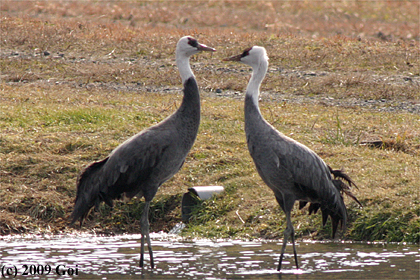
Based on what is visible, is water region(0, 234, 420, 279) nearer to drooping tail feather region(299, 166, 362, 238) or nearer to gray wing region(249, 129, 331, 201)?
drooping tail feather region(299, 166, 362, 238)

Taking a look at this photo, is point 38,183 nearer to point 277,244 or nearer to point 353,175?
point 277,244

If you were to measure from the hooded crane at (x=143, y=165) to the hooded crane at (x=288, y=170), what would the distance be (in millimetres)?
679

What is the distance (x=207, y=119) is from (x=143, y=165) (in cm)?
454

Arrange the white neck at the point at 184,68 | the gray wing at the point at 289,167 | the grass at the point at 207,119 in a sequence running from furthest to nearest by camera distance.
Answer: the grass at the point at 207,119 → the white neck at the point at 184,68 → the gray wing at the point at 289,167

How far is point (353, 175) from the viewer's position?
872 centimetres

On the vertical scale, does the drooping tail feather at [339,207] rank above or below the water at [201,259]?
above

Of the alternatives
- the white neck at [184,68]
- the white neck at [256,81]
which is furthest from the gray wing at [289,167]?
the white neck at [184,68]

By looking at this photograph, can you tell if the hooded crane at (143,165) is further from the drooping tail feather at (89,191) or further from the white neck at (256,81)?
the white neck at (256,81)

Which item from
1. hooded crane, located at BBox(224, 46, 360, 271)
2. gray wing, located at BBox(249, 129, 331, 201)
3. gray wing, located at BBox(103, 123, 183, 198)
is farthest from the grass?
gray wing, located at BBox(103, 123, 183, 198)

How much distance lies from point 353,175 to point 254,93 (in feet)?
7.53

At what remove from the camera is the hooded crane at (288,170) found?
22.0 feet

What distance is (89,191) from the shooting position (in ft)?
23.6

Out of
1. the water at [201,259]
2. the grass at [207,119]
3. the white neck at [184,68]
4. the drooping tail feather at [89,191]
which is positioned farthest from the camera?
the grass at [207,119]

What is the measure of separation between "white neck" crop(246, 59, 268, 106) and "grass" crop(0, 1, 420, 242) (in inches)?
64.9
